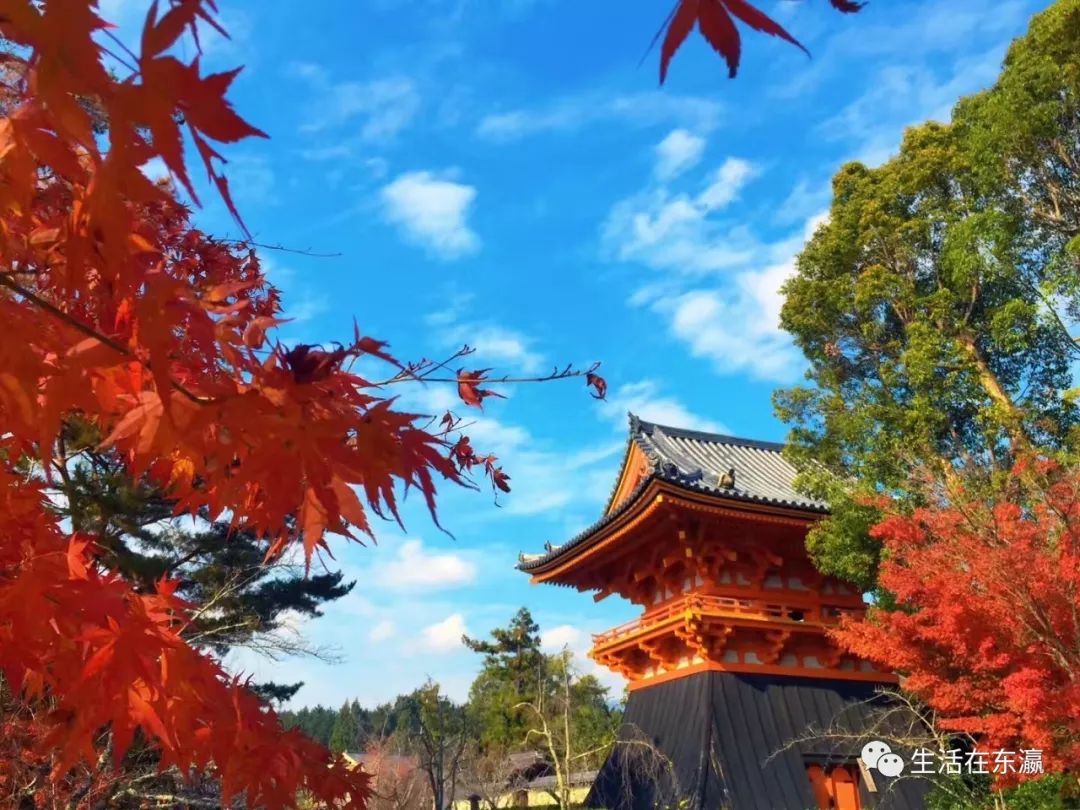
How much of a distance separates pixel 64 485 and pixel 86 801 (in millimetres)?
3051

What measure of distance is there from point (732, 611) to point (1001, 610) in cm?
370

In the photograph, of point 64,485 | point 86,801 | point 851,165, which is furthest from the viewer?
point 851,165

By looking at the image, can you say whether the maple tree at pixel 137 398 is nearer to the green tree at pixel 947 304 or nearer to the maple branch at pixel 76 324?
the maple branch at pixel 76 324

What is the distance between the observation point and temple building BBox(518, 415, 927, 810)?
1034 cm

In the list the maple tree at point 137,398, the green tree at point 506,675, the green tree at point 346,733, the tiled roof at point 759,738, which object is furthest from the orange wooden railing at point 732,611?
the green tree at point 346,733

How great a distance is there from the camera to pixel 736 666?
10922 mm

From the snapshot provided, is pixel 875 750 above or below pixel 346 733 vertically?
below

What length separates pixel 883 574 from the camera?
28.3 ft

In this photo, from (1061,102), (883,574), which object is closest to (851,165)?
(1061,102)

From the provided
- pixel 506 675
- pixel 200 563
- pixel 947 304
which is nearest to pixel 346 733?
pixel 506 675

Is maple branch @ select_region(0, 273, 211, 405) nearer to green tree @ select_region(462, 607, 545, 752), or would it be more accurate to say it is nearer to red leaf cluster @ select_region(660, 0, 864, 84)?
red leaf cluster @ select_region(660, 0, 864, 84)

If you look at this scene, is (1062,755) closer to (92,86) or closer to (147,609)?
(147,609)

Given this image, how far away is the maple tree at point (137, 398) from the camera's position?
0.97 m

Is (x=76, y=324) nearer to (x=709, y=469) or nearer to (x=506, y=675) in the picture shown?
(x=709, y=469)
